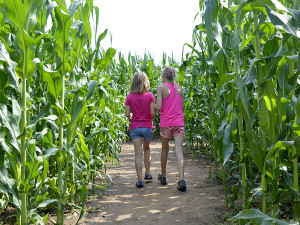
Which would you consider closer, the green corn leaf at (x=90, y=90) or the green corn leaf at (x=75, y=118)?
the green corn leaf at (x=75, y=118)

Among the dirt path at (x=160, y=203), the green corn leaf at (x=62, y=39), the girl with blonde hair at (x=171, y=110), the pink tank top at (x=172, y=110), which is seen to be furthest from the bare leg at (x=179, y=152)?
the green corn leaf at (x=62, y=39)

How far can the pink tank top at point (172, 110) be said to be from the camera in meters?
5.23

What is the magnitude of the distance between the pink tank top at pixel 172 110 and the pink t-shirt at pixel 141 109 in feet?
0.87

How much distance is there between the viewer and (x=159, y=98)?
17.2ft

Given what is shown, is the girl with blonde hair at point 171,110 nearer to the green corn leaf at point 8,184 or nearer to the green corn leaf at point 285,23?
the green corn leaf at point 8,184

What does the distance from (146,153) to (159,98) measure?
40.3 inches

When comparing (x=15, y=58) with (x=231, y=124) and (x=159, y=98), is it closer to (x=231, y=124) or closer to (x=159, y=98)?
(x=231, y=124)

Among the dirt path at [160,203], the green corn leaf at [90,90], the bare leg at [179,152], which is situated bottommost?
the dirt path at [160,203]

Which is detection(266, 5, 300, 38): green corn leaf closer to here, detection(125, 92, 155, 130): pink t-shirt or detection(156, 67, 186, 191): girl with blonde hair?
detection(156, 67, 186, 191): girl with blonde hair

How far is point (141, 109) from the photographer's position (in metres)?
5.38

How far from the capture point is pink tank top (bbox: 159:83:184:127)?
5234 mm

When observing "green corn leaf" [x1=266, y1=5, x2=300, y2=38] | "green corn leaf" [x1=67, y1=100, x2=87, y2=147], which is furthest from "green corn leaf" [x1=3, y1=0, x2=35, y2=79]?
"green corn leaf" [x1=266, y1=5, x2=300, y2=38]

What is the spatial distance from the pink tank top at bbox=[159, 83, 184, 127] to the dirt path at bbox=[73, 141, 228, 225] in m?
1.08

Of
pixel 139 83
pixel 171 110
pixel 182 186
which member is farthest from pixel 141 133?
pixel 182 186
